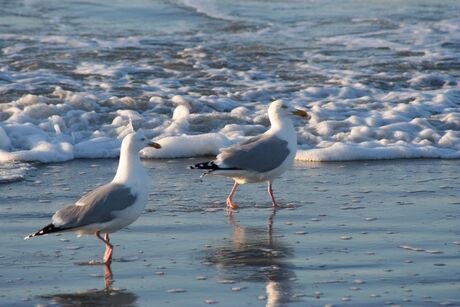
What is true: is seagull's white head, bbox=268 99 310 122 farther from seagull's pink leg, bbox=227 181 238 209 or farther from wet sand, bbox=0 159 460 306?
seagull's pink leg, bbox=227 181 238 209

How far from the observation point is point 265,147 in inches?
356

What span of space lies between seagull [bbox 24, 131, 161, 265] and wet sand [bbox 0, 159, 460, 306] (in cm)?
23

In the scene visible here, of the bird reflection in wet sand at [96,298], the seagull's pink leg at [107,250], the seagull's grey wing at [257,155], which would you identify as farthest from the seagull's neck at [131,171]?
the seagull's grey wing at [257,155]

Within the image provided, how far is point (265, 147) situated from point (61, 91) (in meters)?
5.15

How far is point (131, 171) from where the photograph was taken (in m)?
7.15

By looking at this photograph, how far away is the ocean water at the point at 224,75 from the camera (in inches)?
448

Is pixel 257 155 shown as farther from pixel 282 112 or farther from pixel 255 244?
pixel 255 244

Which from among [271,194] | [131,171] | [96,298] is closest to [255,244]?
[131,171]

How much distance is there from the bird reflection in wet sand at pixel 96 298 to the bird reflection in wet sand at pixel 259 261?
68 cm

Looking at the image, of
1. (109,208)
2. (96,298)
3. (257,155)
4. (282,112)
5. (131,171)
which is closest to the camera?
(96,298)

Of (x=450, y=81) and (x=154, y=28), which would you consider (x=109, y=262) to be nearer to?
(x=450, y=81)

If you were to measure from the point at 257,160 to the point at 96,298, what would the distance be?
120 inches

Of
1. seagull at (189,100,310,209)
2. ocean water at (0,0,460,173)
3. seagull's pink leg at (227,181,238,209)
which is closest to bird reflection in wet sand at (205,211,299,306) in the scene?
seagull's pink leg at (227,181,238,209)

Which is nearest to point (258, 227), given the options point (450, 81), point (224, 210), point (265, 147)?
point (224, 210)
